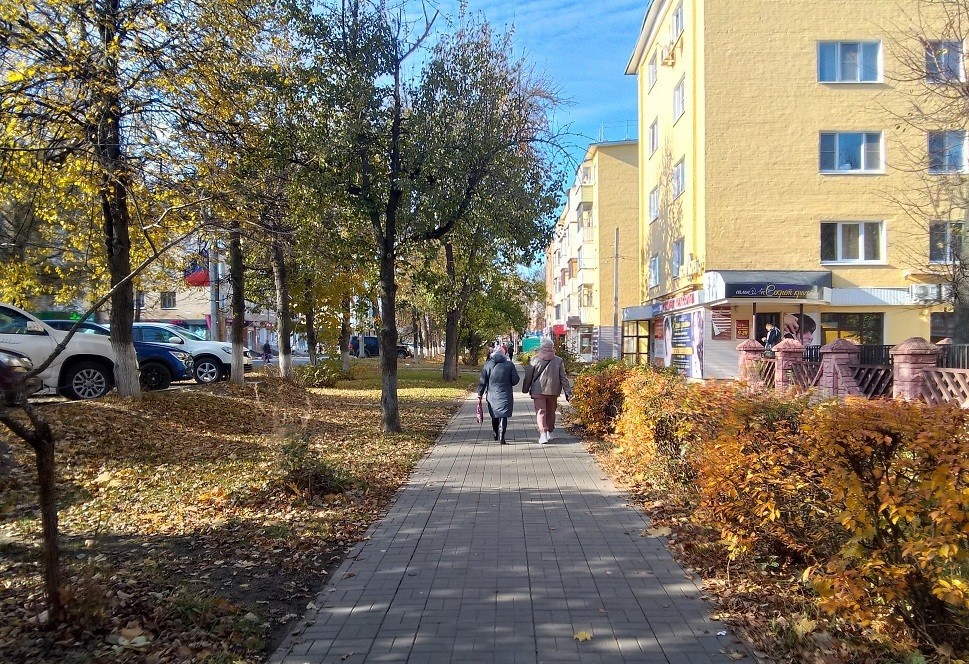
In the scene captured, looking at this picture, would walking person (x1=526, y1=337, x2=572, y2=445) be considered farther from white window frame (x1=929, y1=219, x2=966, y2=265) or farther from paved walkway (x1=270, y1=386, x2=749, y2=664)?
white window frame (x1=929, y1=219, x2=966, y2=265)

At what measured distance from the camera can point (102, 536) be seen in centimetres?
582

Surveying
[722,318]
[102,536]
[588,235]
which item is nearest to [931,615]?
[102,536]

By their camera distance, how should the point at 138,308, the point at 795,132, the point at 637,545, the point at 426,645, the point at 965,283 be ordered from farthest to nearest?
the point at 138,308 < the point at 795,132 < the point at 965,283 < the point at 637,545 < the point at 426,645

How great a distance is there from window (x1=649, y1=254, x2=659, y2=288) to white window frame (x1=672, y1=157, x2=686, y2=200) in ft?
13.0

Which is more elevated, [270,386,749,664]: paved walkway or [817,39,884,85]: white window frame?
[817,39,884,85]: white window frame

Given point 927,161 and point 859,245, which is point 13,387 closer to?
point 927,161

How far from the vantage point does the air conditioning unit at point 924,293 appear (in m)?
23.8

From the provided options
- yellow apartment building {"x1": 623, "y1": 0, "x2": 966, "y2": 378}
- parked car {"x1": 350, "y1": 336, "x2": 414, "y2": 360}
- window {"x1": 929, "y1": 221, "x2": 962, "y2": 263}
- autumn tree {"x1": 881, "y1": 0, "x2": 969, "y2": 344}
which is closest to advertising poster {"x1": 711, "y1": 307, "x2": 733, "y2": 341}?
yellow apartment building {"x1": 623, "y1": 0, "x2": 966, "y2": 378}

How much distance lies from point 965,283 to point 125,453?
18.7m

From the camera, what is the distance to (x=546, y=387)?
11805 millimetres

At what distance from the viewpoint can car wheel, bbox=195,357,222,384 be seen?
65.9ft

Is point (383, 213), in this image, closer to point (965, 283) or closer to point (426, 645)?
point (426, 645)

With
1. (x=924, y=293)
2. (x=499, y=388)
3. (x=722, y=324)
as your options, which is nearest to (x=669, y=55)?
(x=722, y=324)

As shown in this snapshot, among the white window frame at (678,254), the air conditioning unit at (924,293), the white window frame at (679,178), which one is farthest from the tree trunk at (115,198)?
the air conditioning unit at (924,293)
